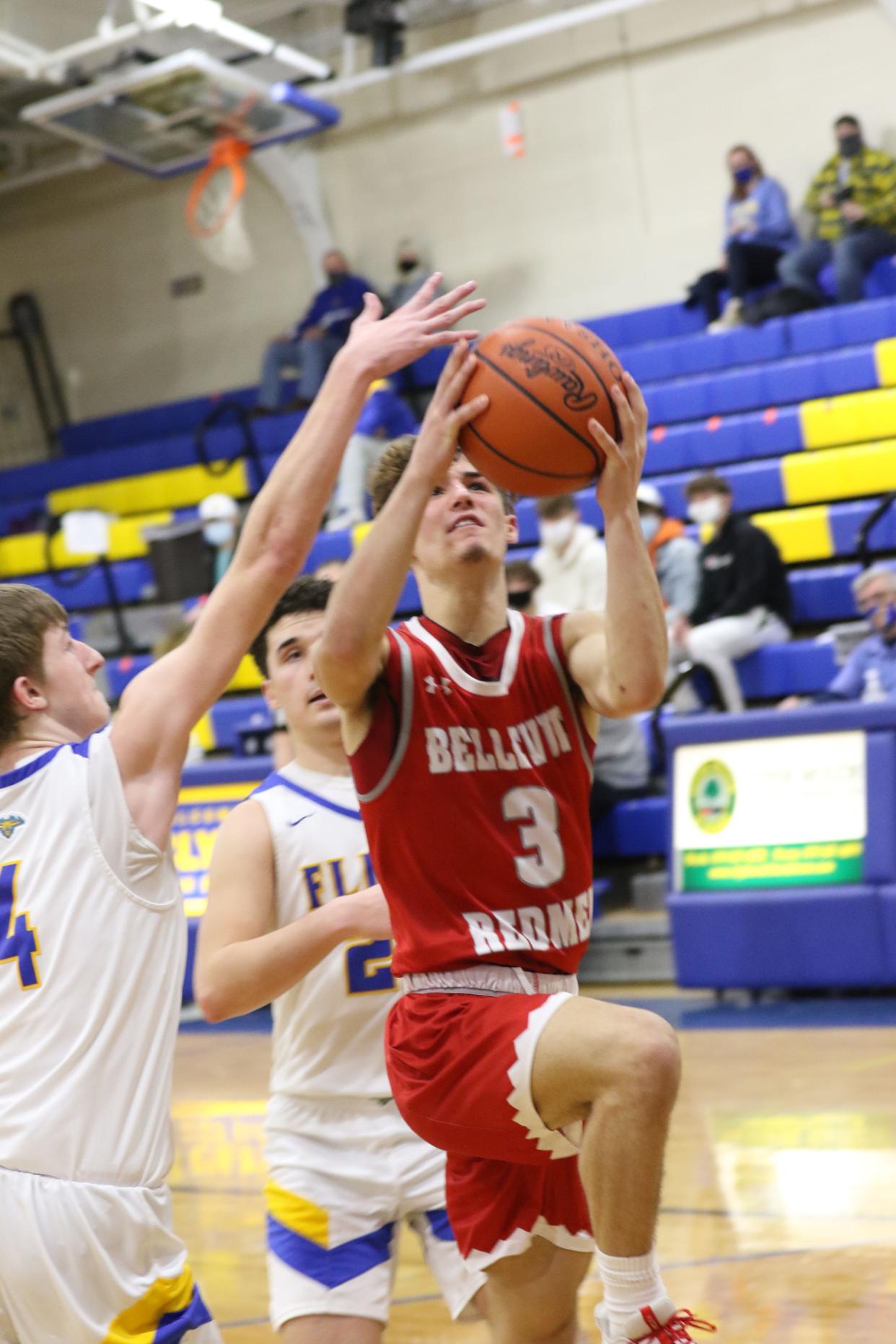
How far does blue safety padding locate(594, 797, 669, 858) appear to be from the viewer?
8.17 meters

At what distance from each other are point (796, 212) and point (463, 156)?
332 cm

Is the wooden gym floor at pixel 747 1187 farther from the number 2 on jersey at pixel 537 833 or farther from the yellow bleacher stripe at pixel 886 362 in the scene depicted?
the yellow bleacher stripe at pixel 886 362

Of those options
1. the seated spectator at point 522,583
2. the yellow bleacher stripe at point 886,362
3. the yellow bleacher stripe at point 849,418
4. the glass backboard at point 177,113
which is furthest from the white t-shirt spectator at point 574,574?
the glass backboard at point 177,113

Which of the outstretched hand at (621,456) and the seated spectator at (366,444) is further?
the seated spectator at (366,444)

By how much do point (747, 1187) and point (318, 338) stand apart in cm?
1003

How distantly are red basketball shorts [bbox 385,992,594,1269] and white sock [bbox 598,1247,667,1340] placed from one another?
228 mm

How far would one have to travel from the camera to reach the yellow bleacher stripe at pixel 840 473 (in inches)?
407

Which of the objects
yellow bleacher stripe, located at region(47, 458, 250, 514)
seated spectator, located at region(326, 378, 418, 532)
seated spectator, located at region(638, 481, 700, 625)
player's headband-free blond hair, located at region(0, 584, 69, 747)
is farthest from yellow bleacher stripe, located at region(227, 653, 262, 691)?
player's headband-free blond hair, located at region(0, 584, 69, 747)

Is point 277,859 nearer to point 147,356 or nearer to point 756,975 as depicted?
point 756,975

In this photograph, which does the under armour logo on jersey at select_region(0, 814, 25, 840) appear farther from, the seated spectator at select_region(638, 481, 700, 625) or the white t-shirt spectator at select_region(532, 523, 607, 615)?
the seated spectator at select_region(638, 481, 700, 625)

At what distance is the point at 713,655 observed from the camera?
8.61 m

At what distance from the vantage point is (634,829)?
820 centimetres

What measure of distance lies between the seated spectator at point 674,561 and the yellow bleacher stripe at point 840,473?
184cm

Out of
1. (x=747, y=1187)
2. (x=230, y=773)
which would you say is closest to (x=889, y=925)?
(x=747, y=1187)
